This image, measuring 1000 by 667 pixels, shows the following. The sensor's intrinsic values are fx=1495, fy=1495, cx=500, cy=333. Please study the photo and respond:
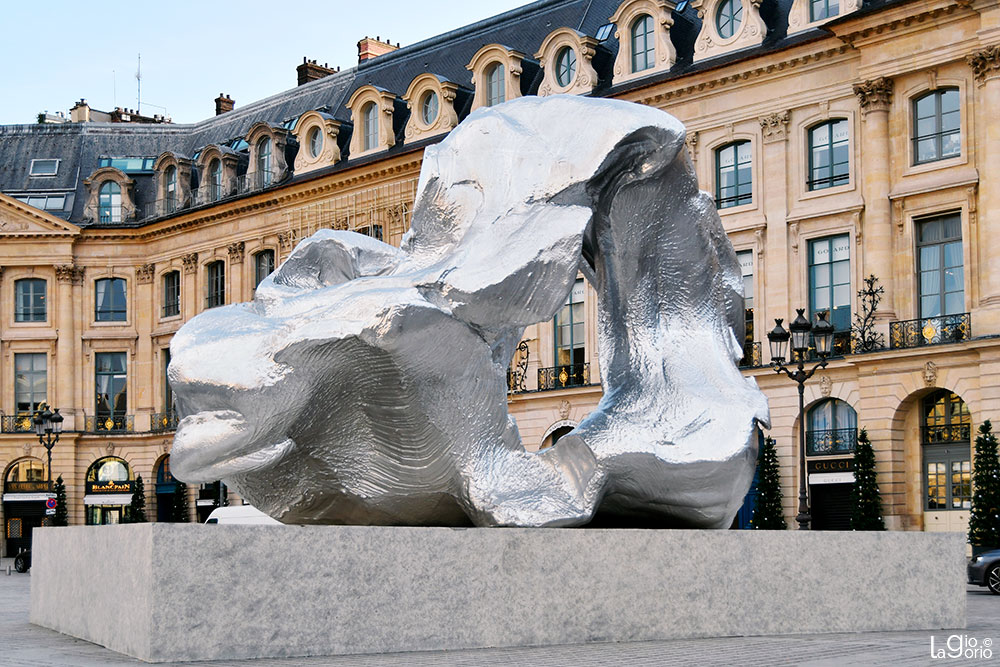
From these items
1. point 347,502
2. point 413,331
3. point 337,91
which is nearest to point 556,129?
point 413,331

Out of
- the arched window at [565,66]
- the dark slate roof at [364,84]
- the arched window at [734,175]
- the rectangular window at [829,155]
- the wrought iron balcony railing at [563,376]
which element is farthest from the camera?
the arched window at [565,66]

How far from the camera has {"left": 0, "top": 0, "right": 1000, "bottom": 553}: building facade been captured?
101 feet

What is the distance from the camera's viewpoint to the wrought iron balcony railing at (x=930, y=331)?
98.8 ft

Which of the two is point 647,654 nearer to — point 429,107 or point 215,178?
point 429,107

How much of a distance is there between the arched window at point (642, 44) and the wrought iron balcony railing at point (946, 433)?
12.2m

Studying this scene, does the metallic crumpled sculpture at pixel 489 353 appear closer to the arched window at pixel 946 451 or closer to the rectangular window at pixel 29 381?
the arched window at pixel 946 451

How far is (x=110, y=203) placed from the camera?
5509 cm

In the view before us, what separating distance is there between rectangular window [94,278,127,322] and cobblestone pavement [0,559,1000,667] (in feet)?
151

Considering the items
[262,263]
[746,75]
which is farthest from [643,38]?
[262,263]

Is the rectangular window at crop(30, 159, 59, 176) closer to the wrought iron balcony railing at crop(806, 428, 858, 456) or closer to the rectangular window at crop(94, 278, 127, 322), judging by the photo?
the rectangular window at crop(94, 278, 127, 322)

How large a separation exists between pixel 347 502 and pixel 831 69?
26532 millimetres

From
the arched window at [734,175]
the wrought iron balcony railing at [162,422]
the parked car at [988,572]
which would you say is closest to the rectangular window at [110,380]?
the wrought iron balcony railing at [162,422]

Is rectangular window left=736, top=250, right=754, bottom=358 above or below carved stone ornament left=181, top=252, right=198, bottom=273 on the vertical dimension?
below

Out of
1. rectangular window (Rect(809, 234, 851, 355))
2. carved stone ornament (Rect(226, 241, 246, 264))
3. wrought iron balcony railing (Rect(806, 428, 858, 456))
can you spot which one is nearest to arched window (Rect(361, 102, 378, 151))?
carved stone ornament (Rect(226, 241, 246, 264))
